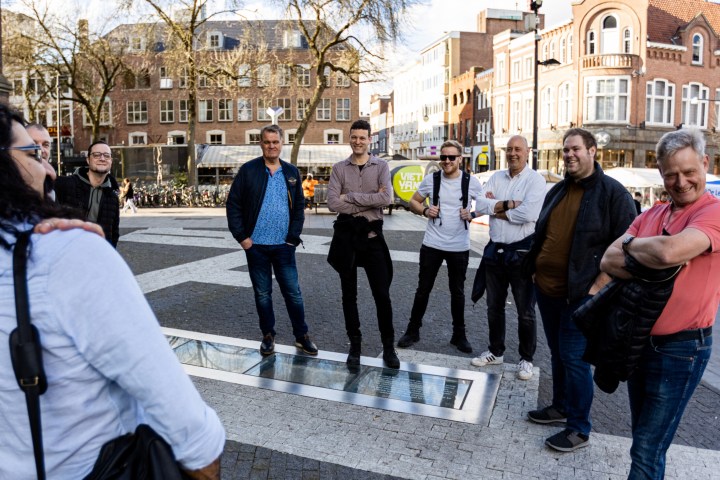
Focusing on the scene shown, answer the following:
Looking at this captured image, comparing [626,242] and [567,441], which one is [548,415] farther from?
[626,242]

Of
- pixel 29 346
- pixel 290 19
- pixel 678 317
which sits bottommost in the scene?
pixel 678 317

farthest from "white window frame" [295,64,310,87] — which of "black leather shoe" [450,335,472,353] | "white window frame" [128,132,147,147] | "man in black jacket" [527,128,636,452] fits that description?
"man in black jacket" [527,128,636,452]

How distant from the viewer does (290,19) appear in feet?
86.4

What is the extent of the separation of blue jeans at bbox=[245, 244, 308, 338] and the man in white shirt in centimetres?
169

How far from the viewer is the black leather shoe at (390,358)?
536 cm

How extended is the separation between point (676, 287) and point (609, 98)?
41342mm

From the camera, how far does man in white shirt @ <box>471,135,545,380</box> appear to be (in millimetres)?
5199

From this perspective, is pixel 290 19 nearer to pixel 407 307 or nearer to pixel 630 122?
pixel 407 307

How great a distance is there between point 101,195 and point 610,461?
469 centimetres

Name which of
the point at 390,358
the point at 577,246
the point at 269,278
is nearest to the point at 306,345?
the point at 269,278

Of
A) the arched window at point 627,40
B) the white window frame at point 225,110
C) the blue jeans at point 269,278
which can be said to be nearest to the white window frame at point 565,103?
the arched window at point 627,40

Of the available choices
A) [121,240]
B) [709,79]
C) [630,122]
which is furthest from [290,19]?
[709,79]

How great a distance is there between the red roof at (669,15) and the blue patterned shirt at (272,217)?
1655 inches

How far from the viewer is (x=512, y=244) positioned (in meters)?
5.30
